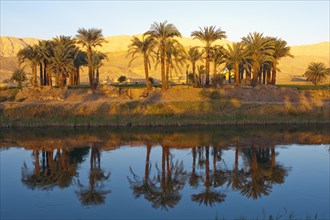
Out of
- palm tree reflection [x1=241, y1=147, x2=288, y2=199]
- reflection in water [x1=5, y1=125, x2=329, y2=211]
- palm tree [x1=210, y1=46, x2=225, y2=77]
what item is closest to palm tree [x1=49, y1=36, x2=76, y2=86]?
palm tree [x1=210, y1=46, x2=225, y2=77]

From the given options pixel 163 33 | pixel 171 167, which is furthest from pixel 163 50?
pixel 171 167

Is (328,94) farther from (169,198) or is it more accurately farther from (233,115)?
(169,198)

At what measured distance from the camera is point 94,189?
18.7 meters

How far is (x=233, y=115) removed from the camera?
42.2m

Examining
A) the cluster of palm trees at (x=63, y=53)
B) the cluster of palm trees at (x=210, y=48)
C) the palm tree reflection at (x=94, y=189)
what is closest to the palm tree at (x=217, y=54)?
the cluster of palm trees at (x=210, y=48)

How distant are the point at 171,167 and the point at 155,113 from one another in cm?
1877

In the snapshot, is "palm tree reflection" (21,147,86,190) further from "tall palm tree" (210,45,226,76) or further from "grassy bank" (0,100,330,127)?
"tall palm tree" (210,45,226,76)

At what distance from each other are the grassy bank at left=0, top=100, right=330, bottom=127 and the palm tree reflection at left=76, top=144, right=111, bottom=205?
16.3 m

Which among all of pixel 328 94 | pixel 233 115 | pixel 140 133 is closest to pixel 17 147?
pixel 140 133

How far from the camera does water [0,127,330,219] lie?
627 inches

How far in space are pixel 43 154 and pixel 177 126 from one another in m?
15.2

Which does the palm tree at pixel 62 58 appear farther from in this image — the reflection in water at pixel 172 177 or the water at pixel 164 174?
the reflection in water at pixel 172 177

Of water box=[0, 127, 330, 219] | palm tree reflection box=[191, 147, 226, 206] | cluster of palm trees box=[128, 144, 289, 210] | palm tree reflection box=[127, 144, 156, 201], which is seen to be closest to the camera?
water box=[0, 127, 330, 219]

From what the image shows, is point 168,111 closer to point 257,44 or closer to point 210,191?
point 257,44
